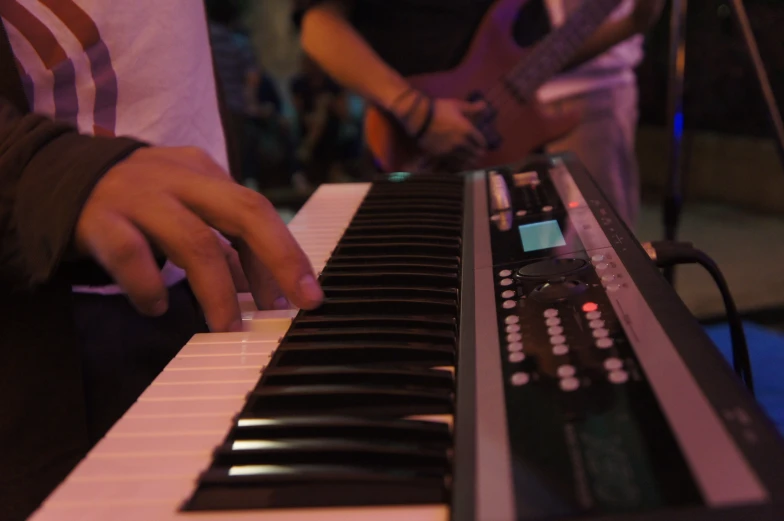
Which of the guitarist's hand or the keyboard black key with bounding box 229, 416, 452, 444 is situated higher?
the keyboard black key with bounding box 229, 416, 452, 444

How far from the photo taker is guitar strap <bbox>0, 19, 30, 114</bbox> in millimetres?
604

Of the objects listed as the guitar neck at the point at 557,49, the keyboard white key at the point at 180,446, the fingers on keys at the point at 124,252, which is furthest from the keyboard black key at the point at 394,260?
the guitar neck at the point at 557,49

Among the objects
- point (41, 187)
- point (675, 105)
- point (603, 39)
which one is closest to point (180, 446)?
point (41, 187)

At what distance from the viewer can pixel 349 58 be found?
5.12 feet

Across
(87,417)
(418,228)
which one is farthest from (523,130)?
(87,417)

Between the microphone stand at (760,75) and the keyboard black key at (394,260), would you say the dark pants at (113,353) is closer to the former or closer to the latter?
the keyboard black key at (394,260)

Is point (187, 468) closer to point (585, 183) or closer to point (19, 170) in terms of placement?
point (19, 170)

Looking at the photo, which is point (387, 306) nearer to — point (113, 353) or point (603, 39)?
point (113, 353)

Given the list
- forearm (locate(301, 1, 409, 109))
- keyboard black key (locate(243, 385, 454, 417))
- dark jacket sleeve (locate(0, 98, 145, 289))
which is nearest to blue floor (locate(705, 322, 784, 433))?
forearm (locate(301, 1, 409, 109))

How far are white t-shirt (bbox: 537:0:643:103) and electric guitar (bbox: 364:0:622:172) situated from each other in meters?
0.08

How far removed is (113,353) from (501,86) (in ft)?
3.84

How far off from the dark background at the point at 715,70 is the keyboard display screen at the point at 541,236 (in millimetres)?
2484

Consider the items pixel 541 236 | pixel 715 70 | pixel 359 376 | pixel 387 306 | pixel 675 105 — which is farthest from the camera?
pixel 715 70

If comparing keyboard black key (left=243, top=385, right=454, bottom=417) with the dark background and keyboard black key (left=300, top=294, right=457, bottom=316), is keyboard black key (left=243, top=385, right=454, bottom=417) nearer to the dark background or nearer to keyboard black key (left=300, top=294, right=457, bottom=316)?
keyboard black key (left=300, top=294, right=457, bottom=316)
